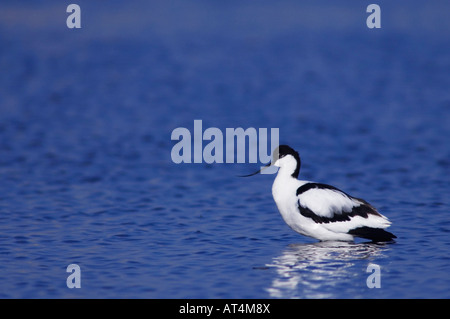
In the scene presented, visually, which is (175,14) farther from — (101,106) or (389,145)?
(389,145)

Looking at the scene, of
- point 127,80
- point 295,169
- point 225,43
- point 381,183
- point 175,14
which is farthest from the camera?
point 175,14

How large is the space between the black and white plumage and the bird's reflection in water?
167 millimetres

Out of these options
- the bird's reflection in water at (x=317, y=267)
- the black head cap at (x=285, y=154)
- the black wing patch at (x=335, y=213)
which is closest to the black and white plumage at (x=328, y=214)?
the black wing patch at (x=335, y=213)

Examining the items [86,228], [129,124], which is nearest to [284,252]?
[86,228]

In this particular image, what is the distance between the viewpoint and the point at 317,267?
360 inches

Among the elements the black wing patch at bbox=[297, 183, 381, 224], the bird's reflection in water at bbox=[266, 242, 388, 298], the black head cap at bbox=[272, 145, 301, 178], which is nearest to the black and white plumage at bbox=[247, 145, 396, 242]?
the black wing patch at bbox=[297, 183, 381, 224]

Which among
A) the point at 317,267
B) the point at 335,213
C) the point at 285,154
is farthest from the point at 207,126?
the point at 317,267

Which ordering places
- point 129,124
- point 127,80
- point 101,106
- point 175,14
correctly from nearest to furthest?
point 129,124 < point 101,106 < point 127,80 < point 175,14

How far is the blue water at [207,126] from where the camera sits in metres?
9.20

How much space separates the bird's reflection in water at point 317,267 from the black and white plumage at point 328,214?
167mm

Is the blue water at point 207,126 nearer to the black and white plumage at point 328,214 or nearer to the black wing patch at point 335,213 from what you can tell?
the black and white plumage at point 328,214

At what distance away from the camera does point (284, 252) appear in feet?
32.6

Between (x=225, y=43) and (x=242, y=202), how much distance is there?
19.9m

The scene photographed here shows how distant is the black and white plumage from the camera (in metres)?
10.1
